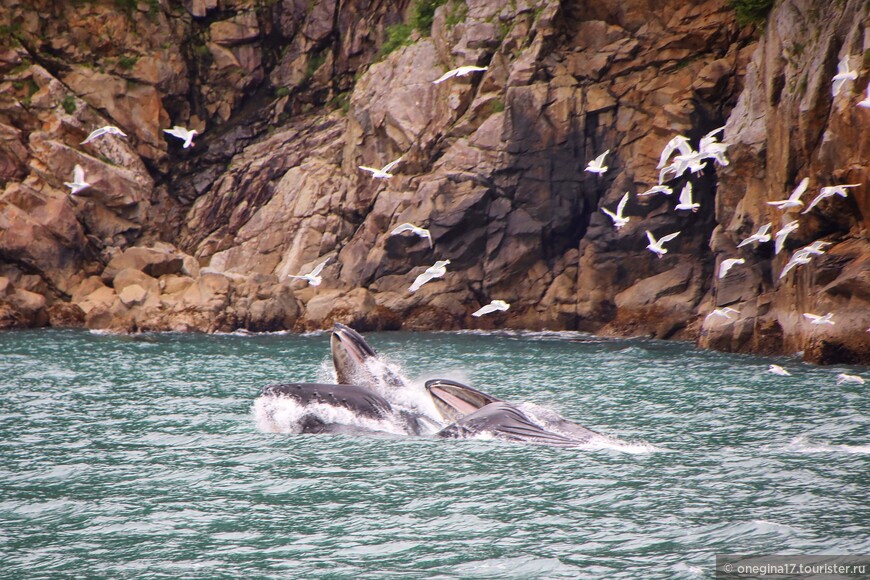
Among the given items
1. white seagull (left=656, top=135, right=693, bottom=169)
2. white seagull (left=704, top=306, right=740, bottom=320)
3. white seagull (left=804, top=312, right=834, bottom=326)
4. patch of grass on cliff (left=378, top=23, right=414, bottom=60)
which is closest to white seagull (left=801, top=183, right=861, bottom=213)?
white seagull (left=804, top=312, right=834, bottom=326)

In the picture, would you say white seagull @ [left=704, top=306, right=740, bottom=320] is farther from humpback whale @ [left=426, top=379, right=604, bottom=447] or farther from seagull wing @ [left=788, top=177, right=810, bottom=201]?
humpback whale @ [left=426, top=379, right=604, bottom=447]

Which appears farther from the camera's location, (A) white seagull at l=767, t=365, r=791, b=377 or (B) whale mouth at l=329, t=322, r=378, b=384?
(A) white seagull at l=767, t=365, r=791, b=377

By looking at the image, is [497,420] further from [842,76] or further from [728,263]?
[728,263]

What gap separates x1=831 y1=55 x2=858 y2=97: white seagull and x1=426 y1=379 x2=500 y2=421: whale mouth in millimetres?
10488

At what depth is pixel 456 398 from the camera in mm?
14719

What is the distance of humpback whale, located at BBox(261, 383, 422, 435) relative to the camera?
→ 14.8m

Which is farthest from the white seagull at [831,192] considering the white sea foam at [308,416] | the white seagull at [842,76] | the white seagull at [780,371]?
the white sea foam at [308,416]

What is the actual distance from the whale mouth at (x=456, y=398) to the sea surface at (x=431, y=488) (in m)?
0.84

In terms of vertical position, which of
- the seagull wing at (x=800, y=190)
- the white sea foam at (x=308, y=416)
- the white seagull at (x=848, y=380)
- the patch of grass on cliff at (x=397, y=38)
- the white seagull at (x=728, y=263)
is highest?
the patch of grass on cliff at (x=397, y=38)

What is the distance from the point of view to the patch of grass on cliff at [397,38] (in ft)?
151

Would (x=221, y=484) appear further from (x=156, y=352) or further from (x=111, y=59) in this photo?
(x=111, y=59)

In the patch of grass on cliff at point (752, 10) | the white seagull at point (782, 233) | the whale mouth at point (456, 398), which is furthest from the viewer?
the patch of grass on cliff at point (752, 10)

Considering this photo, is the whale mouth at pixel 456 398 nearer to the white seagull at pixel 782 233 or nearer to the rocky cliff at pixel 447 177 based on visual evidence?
the white seagull at pixel 782 233

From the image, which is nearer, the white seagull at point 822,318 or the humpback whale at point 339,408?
the humpback whale at point 339,408
